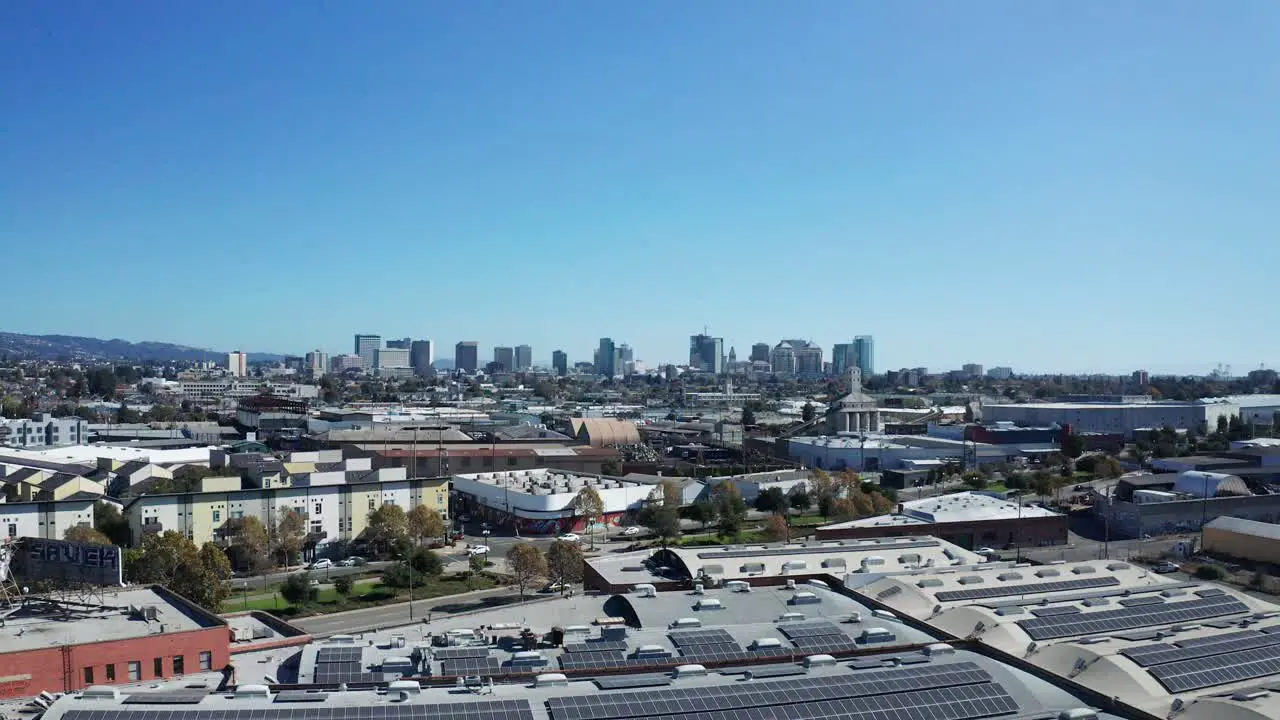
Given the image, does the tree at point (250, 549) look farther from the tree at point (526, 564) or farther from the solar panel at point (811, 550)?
the solar panel at point (811, 550)

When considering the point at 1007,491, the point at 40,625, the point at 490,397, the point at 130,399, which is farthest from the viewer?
the point at 490,397

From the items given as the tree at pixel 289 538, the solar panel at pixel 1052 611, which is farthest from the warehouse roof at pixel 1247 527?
the tree at pixel 289 538

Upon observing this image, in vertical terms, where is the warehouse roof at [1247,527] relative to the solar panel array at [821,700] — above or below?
below

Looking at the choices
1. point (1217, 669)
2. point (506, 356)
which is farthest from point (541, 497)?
point (506, 356)

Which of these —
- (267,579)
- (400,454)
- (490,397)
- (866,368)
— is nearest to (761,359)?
(866,368)

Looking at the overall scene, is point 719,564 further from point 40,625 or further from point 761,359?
point 761,359

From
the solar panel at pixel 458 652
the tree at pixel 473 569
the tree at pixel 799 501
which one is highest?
the solar panel at pixel 458 652
